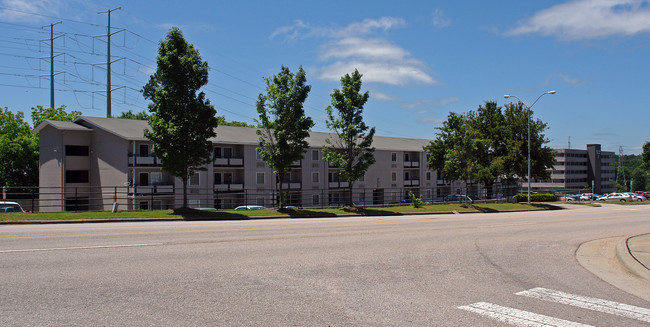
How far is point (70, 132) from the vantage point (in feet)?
154

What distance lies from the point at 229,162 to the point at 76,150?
15.4 m

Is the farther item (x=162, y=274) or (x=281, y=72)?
(x=281, y=72)

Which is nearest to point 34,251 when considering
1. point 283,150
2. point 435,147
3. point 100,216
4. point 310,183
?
point 100,216

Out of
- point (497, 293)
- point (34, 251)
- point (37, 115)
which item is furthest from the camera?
point (37, 115)

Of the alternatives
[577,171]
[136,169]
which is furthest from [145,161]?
[577,171]

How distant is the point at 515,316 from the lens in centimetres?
599

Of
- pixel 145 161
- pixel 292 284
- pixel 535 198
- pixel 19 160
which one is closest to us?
pixel 292 284

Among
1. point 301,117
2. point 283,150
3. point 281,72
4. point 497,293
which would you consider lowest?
point 497,293

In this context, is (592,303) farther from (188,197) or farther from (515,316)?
(188,197)

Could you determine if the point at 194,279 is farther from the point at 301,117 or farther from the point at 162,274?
the point at 301,117

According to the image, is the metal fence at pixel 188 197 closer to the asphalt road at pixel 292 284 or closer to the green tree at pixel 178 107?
the green tree at pixel 178 107

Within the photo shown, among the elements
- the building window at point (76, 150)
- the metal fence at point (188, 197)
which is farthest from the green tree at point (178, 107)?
the building window at point (76, 150)

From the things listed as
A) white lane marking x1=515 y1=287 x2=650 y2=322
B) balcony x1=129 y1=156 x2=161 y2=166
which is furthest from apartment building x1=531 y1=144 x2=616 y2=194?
white lane marking x1=515 y1=287 x2=650 y2=322

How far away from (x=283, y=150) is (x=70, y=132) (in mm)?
30165
